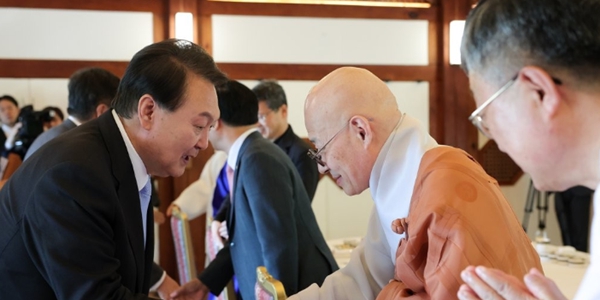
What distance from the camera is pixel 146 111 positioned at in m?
1.56

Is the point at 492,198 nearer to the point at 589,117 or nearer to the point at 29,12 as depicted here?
the point at 589,117

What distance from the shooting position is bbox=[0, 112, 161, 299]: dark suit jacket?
135 centimetres

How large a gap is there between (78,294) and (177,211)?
1743mm

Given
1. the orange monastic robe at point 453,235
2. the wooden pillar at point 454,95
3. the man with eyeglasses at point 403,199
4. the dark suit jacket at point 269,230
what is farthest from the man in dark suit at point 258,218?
the wooden pillar at point 454,95

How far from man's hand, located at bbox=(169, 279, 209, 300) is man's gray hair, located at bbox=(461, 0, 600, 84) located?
5.47 feet

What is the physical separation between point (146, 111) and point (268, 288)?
0.54m

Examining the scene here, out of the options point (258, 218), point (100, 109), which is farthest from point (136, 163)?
point (100, 109)

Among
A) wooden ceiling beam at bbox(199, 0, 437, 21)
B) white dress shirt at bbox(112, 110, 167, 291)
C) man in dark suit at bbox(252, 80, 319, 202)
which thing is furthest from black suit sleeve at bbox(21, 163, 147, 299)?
wooden ceiling beam at bbox(199, 0, 437, 21)

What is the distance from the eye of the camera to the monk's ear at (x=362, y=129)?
1564 mm

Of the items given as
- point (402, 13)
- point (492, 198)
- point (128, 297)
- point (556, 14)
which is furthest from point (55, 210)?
point (402, 13)

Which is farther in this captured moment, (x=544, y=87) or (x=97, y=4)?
(x=97, y=4)

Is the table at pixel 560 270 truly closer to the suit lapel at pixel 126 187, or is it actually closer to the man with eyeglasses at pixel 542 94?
the suit lapel at pixel 126 187

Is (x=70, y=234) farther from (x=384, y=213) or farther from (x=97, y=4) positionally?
(x=97, y=4)

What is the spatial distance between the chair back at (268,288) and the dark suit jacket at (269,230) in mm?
475
